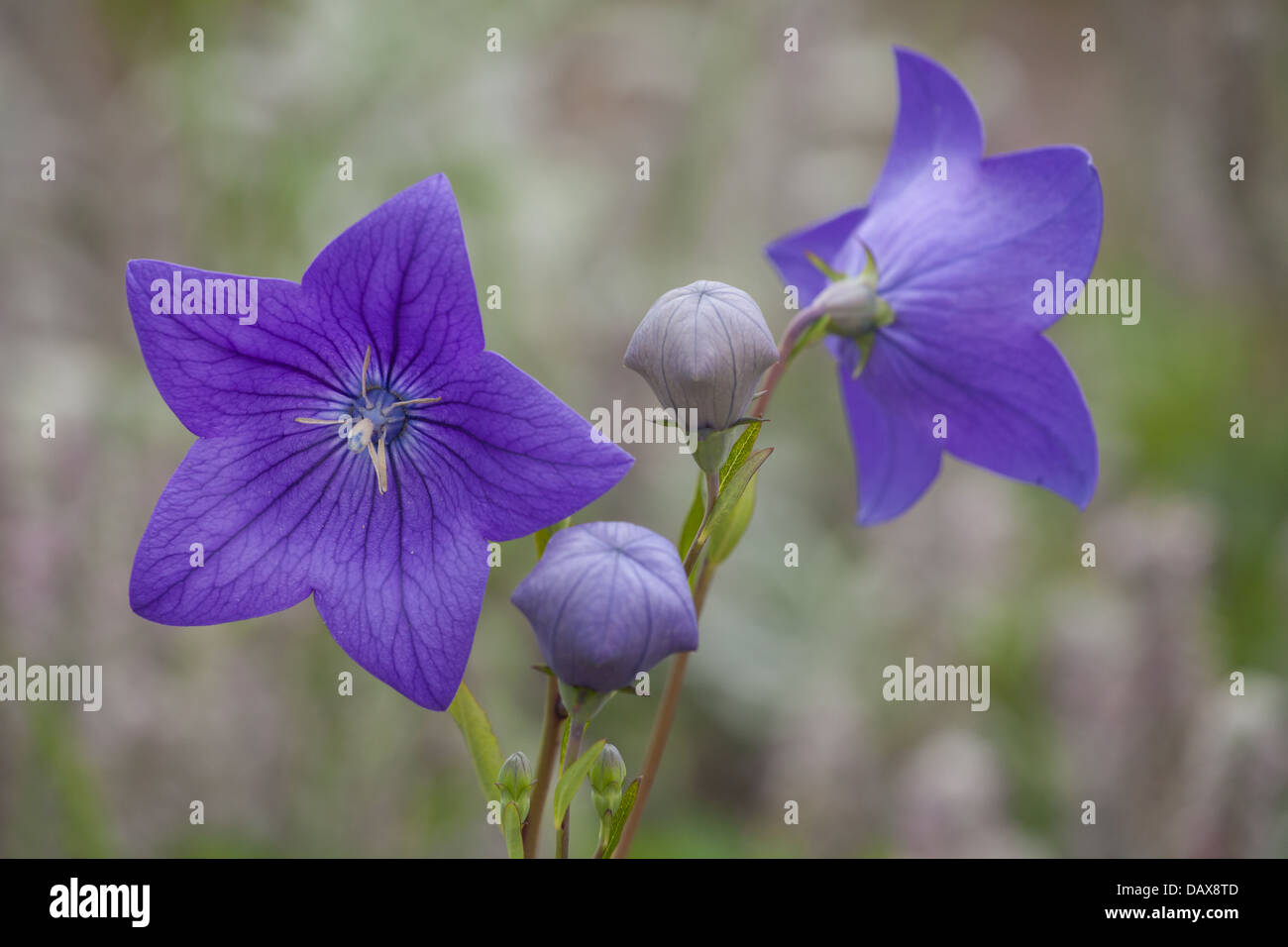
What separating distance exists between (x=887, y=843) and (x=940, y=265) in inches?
76.6

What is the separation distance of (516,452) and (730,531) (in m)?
0.32

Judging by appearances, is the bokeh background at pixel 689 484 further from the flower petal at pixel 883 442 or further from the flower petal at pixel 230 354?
the flower petal at pixel 230 354

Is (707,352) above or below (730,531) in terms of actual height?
above

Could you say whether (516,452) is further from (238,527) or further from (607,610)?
(238,527)

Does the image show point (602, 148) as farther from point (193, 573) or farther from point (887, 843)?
point (193, 573)

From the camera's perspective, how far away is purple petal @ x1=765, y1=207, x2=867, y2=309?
166 cm

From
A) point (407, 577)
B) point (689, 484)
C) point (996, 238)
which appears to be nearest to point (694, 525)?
point (407, 577)

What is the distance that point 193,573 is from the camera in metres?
1.15

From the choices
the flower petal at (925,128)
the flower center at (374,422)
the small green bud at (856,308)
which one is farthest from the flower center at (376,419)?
the flower petal at (925,128)

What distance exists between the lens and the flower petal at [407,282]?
1.11 metres

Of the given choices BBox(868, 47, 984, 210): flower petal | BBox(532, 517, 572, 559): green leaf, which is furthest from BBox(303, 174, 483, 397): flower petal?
BBox(868, 47, 984, 210): flower petal

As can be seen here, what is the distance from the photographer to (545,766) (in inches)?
44.4
